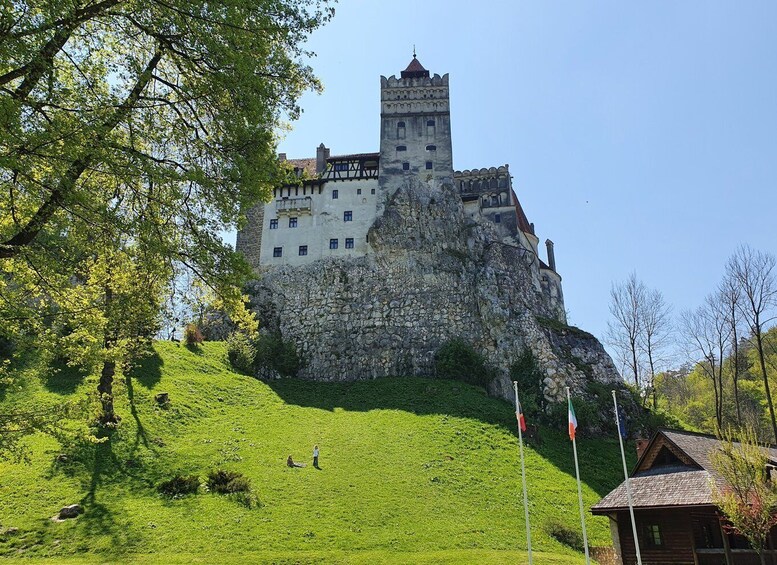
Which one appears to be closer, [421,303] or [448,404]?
[448,404]

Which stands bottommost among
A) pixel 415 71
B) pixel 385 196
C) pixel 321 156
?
pixel 385 196

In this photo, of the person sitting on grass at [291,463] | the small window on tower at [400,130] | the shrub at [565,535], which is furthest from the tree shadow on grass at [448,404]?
the small window on tower at [400,130]

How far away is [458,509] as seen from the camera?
83.3 ft

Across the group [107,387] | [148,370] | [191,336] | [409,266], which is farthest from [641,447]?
[191,336]

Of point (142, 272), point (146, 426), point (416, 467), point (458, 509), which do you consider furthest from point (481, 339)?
point (142, 272)

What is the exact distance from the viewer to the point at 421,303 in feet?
160

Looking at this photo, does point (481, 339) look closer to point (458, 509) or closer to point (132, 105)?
point (458, 509)

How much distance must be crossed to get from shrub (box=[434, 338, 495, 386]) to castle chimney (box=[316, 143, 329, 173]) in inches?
960

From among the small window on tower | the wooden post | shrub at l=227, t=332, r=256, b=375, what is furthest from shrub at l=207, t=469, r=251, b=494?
the small window on tower

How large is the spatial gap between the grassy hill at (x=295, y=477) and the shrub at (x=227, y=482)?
27.8 inches

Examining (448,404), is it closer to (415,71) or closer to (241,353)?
(241,353)

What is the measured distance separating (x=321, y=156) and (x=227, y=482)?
40.5 meters

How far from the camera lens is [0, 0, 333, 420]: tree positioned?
9.77 m

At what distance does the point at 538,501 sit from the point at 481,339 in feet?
66.2
